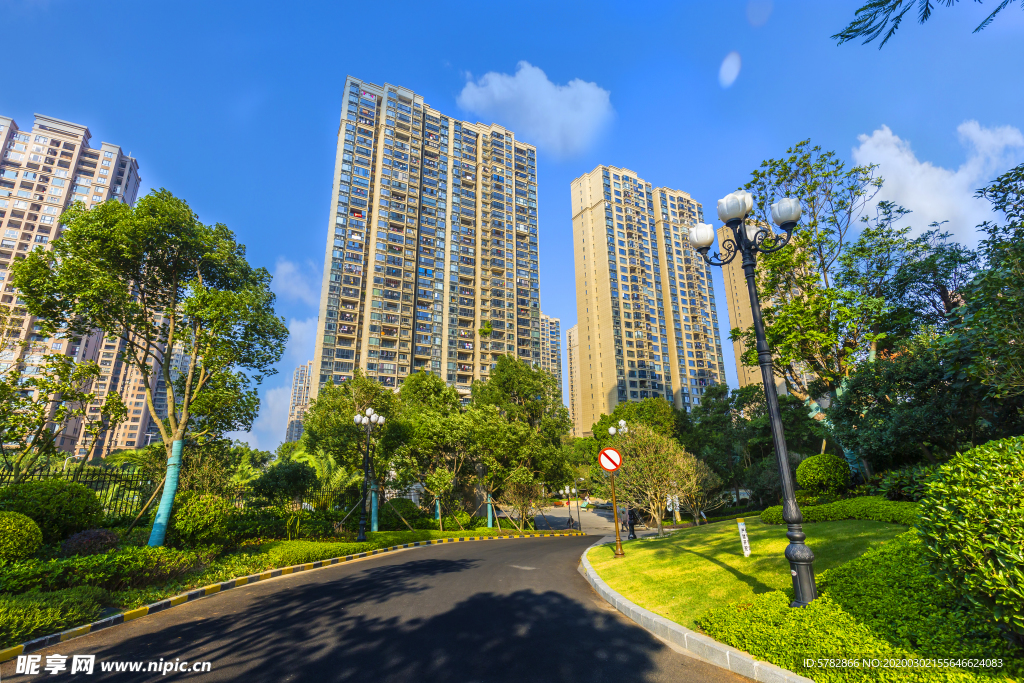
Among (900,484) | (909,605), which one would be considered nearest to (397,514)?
(900,484)

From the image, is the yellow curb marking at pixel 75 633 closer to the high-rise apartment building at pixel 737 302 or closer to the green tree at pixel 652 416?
the green tree at pixel 652 416

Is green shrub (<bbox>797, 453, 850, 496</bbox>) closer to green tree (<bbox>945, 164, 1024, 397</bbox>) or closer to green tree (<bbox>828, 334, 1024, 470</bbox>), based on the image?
green tree (<bbox>828, 334, 1024, 470</bbox>)

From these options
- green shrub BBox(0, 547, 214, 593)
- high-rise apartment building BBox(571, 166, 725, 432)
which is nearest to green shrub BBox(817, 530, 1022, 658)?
green shrub BBox(0, 547, 214, 593)

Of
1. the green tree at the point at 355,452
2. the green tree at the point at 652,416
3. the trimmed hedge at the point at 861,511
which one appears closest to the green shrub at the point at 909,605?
the trimmed hedge at the point at 861,511

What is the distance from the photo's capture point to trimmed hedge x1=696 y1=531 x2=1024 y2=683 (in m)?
4.42

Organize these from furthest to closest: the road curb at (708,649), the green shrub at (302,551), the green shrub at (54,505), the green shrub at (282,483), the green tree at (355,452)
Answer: the green tree at (355,452), the green shrub at (282,483), the green shrub at (302,551), the green shrub at (54,505), the road curb at (708,649)

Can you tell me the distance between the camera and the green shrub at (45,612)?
697 centimetres

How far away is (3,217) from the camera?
8800 cm

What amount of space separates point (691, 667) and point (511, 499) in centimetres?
2564

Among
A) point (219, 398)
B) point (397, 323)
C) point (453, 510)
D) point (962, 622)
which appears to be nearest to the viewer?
point (962, 622)

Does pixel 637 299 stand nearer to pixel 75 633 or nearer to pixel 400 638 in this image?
pixel 400 638

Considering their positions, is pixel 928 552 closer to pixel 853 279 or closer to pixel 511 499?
pixel 853 279

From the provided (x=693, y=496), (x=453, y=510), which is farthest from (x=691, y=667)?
(x=453, y=510)

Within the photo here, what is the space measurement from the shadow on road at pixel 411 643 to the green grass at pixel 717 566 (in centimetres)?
112
